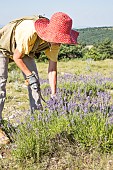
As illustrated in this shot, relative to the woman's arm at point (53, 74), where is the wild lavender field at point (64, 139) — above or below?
below

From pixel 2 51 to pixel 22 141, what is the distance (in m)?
1.05

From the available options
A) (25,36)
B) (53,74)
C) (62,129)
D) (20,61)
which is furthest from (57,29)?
(62,129)

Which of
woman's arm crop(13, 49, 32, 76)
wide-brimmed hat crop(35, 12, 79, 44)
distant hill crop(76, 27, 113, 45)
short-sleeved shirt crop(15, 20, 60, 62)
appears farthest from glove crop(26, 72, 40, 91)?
distant hill crop(76, 27, 113, 45)

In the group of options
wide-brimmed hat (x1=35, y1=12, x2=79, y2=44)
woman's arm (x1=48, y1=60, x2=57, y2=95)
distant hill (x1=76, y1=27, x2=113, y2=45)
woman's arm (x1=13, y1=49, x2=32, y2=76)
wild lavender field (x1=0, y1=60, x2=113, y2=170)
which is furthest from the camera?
distant hill (x1=76, y1=27, x2=113, y2=45)

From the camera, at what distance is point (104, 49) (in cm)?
1836

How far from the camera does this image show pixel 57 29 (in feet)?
10.00

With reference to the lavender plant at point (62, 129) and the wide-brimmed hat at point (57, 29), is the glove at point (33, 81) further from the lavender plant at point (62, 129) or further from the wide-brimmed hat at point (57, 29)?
the wide-brimmed hat at point (57, 29)

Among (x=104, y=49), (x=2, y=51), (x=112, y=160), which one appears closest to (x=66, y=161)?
(x=112, y=160)

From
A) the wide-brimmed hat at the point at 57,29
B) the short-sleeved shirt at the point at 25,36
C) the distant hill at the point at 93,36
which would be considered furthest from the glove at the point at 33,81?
the distant hill at the point at 93,36

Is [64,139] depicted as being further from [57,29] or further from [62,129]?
[57,29]

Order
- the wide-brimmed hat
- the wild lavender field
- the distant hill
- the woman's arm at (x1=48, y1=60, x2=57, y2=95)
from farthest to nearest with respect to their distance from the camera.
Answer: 1. the distant hill
2. the woman's arm at (x1=48, y1=60, x2=57, y2=95)
3. the wide-brimmed hat
4. the wild lavender field

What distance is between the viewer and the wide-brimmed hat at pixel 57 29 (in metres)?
3.01

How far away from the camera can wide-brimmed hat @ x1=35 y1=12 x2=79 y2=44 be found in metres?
3.01

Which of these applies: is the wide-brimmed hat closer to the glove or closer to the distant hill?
the glove
